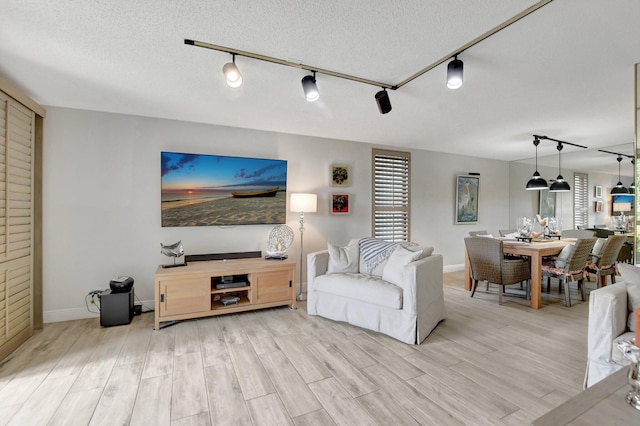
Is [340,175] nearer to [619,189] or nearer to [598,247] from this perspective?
[598,247]

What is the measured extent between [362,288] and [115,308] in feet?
8.58

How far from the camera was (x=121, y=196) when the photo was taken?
3.45 m

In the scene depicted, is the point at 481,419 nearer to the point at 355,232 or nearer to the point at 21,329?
the point at 355,232

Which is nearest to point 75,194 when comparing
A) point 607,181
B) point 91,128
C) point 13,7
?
point 91,128

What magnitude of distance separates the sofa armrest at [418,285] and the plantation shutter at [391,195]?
2041mm

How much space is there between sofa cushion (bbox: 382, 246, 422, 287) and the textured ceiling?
1.59 meters

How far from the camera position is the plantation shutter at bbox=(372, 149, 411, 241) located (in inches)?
198

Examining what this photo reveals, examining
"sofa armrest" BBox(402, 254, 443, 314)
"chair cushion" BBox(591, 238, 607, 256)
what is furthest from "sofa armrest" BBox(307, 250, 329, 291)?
"chair cushion" BBox(591, 238, 607, 256)

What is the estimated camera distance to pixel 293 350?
259 centimetres

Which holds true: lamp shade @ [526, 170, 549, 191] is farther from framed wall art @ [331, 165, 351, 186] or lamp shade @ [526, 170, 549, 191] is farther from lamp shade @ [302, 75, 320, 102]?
lamp shade @ [302, 75, 320, 102]

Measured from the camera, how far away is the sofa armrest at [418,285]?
106 inches

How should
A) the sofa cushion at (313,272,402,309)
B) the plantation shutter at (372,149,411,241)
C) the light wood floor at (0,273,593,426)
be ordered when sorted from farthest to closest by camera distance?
1. the plantation shutter at (372,149,411,241)
2. the sofa cushion at (313,272,402,309)
3. the light wood floor at (0,273,593,426)

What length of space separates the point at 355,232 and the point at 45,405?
3878 millimetres

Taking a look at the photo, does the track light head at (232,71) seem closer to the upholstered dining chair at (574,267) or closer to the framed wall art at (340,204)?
the framed wall art at (340,204)
